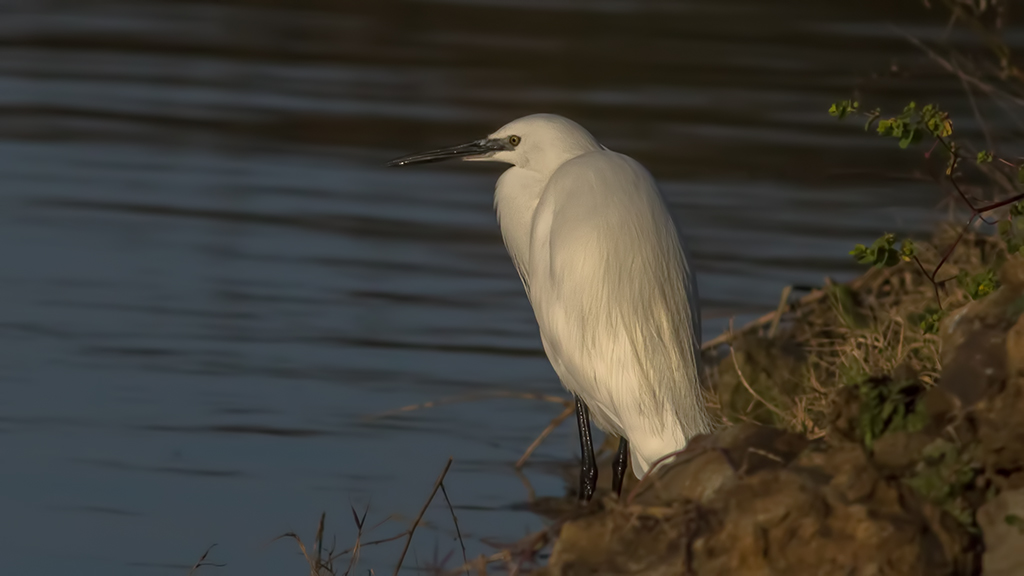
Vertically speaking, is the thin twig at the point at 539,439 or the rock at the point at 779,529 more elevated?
the rock at the point at 779,529

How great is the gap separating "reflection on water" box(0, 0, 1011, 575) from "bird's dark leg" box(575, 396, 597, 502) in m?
0.23

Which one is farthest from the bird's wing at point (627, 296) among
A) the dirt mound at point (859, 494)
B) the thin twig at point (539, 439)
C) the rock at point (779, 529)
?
the rock at point (779, 529)

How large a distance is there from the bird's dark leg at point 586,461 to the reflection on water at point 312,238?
0.76ft

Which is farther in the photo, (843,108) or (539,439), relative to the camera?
(539,439)

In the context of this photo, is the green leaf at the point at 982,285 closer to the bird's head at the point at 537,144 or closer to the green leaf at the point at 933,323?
the green leaf at the point at 933,323

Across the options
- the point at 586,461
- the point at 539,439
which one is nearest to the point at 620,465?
the point at 586,461

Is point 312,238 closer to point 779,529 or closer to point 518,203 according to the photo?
point 518,203

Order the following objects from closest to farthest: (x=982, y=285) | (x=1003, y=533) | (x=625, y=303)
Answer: (x=1003, y=533)
(x=982, y=285)
(x=625, y=303)

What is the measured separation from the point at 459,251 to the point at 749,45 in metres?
7.82

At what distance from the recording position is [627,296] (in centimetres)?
460

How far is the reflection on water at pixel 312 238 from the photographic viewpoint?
5102mm

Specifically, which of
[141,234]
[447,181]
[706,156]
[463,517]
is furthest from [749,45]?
[463,517]

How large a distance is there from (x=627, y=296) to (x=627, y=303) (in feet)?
0.06

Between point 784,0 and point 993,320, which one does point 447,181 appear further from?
point 784,0
